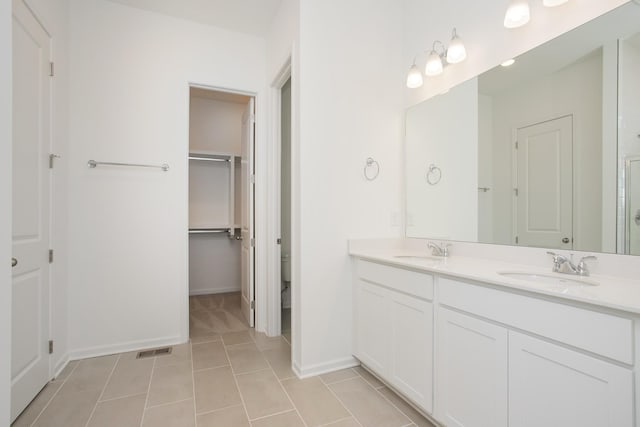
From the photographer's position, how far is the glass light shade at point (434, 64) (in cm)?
211

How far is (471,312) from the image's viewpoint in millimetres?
1353

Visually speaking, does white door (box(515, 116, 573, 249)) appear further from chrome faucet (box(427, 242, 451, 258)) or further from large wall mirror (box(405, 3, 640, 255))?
chrome faucet (box(427, 242, 451, 258))

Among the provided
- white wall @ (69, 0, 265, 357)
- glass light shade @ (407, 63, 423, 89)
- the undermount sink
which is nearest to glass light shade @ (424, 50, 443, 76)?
glass light shade @ (407, 63, 423, 89)

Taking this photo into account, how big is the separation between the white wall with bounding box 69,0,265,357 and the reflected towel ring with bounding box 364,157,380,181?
63.3 inches

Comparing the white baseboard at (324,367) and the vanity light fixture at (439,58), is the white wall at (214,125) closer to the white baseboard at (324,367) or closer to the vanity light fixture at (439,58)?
the vanity light fixture at (439,58)

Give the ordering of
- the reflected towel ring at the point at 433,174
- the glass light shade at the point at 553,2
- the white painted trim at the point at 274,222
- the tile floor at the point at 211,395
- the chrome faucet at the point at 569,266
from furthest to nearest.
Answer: the white painted trim at the point at 274,222
the reflected towel ring at the point at 433,174
the tile floor at the point at 211,395
the glass light shade at the point at 553,2
the chrome faucet at the point at 569,266

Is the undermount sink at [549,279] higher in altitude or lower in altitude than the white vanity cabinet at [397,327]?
higher

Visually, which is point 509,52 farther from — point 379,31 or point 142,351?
point 142,351

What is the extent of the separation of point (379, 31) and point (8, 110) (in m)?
2.37

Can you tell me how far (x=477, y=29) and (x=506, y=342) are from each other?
1.82 meters

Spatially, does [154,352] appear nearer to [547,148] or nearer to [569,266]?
[569,266]

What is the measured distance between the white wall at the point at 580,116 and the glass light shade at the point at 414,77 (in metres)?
0.68

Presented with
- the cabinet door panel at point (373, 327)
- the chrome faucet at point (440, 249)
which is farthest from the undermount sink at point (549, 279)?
the cabinet door panel at point (373, 327)

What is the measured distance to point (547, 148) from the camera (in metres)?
1.59
